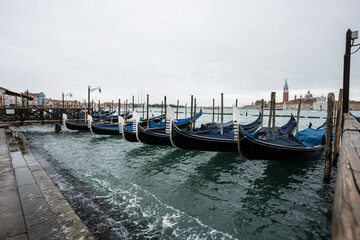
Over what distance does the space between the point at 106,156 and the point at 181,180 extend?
3.92 m

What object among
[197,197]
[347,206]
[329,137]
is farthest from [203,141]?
[347,206]

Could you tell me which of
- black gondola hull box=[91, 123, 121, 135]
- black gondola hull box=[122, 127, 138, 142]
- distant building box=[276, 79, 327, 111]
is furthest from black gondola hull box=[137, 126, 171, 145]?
distant building box=[276, 79, 327, 111]

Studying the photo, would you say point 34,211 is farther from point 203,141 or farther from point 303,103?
point 303,103

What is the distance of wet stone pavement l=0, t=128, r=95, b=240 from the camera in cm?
198

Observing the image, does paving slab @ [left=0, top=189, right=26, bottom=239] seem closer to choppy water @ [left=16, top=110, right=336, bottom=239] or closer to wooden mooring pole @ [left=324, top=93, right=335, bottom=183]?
choppy water @ [left=16, top=110, right=336, bottom=239]

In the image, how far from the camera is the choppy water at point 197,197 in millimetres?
2984

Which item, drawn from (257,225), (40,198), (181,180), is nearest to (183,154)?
(181,180)

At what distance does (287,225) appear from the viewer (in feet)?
10.3

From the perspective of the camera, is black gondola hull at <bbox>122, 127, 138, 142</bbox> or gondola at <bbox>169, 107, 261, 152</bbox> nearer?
gondola at <bbox>169, 107, 261, 152</bbox>

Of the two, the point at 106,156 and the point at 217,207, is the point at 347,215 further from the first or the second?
the point at 106,156

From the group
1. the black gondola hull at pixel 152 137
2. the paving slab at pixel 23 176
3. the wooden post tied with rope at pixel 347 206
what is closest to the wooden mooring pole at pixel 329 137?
the wooden post tied with rope at pixel 347 206

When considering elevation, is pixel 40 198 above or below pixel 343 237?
below

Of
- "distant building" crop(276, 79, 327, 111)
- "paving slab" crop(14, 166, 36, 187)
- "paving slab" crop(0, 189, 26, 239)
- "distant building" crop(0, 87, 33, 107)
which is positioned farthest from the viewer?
"distant building" crop(276, 79, 327, 111)

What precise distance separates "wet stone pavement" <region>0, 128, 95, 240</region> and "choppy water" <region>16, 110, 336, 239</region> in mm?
559
